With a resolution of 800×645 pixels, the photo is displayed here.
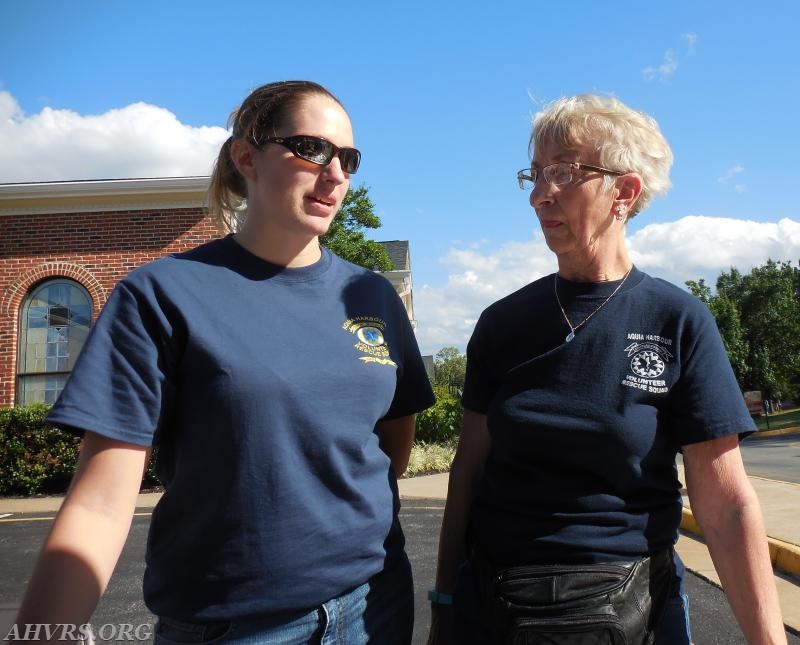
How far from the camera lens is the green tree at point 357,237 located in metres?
19.9

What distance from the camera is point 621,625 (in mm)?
1568

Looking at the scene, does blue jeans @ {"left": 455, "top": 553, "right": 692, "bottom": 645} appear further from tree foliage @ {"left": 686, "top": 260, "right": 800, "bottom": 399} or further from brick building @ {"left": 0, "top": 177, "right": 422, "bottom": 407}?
tree foliage @ {"left": 686, "top": 260, "right": 800, "bottom": 399}

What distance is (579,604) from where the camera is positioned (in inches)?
62.2

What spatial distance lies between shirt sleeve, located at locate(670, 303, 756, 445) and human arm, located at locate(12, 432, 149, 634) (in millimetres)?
1249

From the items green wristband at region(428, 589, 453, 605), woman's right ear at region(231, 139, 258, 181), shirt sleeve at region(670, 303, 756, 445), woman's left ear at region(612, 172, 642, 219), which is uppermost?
woman's right ear at region(231, 139, 258, 181)

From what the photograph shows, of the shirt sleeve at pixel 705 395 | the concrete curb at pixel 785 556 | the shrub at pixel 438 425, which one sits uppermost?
the shirt sleeve at pixel 705 395

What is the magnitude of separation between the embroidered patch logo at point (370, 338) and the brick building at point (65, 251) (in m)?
11.1

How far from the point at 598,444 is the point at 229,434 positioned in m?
0.87

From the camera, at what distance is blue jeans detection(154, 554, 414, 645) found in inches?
58.4

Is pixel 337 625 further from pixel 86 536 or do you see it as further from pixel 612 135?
pixel 612 135

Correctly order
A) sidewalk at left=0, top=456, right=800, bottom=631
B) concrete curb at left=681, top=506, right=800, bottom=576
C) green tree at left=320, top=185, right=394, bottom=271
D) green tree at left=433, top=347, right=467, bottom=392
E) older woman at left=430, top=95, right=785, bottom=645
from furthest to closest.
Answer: green tree at left=433, top=347, right=467, bottom=392 → green tree at left=320, top=185, right=394, bottom=271 → concrete curb at left=681, top=506, right=800, bottom=576 → sidewalk at left=0, top=456, right=800, bottom=631 → older woman at left=430, top=95, right=785, bottom=645

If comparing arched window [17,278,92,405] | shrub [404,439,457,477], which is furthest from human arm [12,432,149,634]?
arched window [17,278,92,405]

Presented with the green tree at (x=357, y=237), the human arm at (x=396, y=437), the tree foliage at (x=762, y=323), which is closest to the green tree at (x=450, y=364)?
the tree foliage at (x=762, y=323)

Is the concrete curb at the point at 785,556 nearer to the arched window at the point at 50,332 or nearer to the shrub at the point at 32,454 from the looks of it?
the shrub at the point at 32,454
